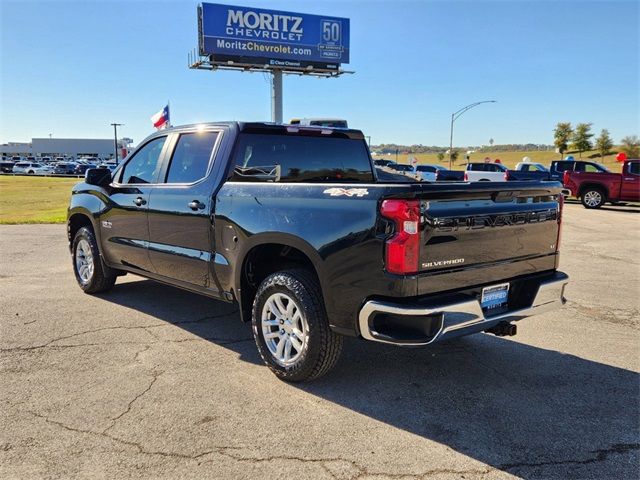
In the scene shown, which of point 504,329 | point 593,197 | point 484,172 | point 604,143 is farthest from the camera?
point 604,143

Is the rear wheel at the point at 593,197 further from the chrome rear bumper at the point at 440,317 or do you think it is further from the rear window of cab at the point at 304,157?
the chrome rear bumper at the point at 440,317

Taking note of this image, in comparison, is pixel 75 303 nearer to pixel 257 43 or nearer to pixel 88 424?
pixel 88 424

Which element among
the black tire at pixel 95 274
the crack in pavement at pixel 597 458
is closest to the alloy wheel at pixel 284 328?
the crack in pavement at pixel 597 458

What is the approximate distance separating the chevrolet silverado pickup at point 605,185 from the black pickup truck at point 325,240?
1805cm

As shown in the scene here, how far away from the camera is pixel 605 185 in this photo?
20125 millimetres

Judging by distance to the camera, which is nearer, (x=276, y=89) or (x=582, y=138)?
(x=276, y=89)

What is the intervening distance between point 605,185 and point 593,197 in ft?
2.16

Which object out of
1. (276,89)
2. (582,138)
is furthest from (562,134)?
(276,89)

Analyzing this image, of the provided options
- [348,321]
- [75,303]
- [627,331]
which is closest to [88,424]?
[348,321]

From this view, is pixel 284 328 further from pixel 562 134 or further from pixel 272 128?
pixel 562 134

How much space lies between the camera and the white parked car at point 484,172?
27.6 meters

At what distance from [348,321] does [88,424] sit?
176 cm

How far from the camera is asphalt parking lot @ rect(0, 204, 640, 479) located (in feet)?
9.37

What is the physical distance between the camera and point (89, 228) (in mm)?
6445
